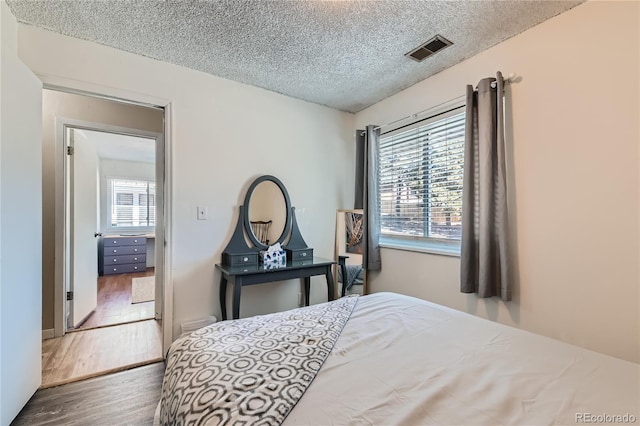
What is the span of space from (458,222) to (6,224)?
285cm

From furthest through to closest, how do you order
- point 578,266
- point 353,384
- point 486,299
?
point 486,299
point 578,266
point 353,384

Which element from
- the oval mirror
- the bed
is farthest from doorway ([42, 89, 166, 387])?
the bed

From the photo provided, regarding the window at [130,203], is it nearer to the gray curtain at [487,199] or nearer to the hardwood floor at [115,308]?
the hardwood floor at [115,308]

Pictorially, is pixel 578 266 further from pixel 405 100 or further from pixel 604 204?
pixel 405 100

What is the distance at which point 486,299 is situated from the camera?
81.3 inches

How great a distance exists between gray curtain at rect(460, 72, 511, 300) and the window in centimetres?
571

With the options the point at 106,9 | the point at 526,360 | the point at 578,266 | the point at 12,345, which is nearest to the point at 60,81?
the point at 106,9

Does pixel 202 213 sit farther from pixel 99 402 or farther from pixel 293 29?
pixel 293 29

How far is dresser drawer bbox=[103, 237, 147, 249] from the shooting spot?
537 cm

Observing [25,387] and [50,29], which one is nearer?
[25,387]

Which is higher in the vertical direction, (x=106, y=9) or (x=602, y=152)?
(x=106, y=9)

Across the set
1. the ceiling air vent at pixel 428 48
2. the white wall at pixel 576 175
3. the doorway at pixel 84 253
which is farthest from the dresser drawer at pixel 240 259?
the ceiling air vent at pixel 428 48

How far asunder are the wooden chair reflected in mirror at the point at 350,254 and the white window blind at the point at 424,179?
0.89ft

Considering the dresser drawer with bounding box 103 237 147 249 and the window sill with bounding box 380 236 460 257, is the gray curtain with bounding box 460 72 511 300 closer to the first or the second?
the window sill with bounding box 380 236 460 257
